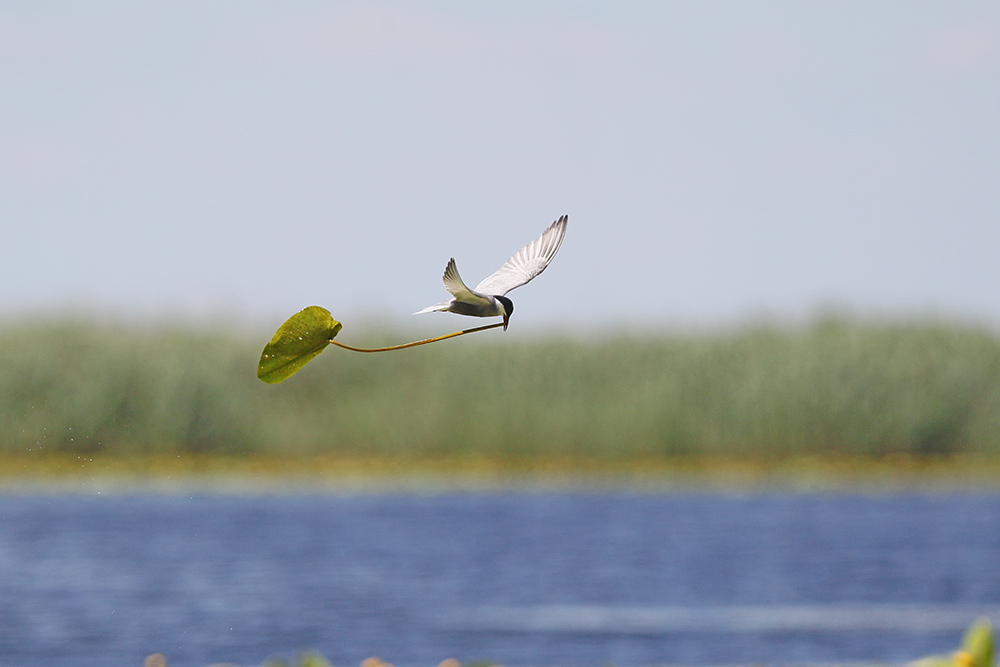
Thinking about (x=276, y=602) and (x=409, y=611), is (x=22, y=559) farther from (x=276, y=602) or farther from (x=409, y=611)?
(x=409, y=611)

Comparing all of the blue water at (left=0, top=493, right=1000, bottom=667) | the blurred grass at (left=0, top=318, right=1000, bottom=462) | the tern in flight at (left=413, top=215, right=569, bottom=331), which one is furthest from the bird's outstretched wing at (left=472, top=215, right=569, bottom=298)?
the blurred grass at (left=0, top=318, right=1000, bottom=462)

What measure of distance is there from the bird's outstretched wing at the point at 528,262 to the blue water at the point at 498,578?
23.6ft

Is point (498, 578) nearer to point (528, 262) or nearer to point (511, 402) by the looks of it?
point (511, 402)

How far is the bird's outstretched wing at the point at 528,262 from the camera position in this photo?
6.11 feet

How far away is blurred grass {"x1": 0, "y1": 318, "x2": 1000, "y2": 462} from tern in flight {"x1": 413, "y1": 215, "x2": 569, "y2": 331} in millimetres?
16759

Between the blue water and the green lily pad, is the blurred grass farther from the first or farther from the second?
the green lily pad

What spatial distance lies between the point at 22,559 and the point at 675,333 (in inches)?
395

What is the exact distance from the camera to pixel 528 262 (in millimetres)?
1975

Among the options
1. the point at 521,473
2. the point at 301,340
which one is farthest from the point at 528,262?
the point at 521,473

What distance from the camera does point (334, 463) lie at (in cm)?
1928

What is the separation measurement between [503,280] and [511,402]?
17.0 m

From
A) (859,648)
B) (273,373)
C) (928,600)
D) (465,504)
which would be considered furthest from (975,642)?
(465,504)

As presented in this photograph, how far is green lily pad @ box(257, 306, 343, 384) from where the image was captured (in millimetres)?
1796

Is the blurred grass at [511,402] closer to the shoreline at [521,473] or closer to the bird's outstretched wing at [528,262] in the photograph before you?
the shoreline at [521,473]
